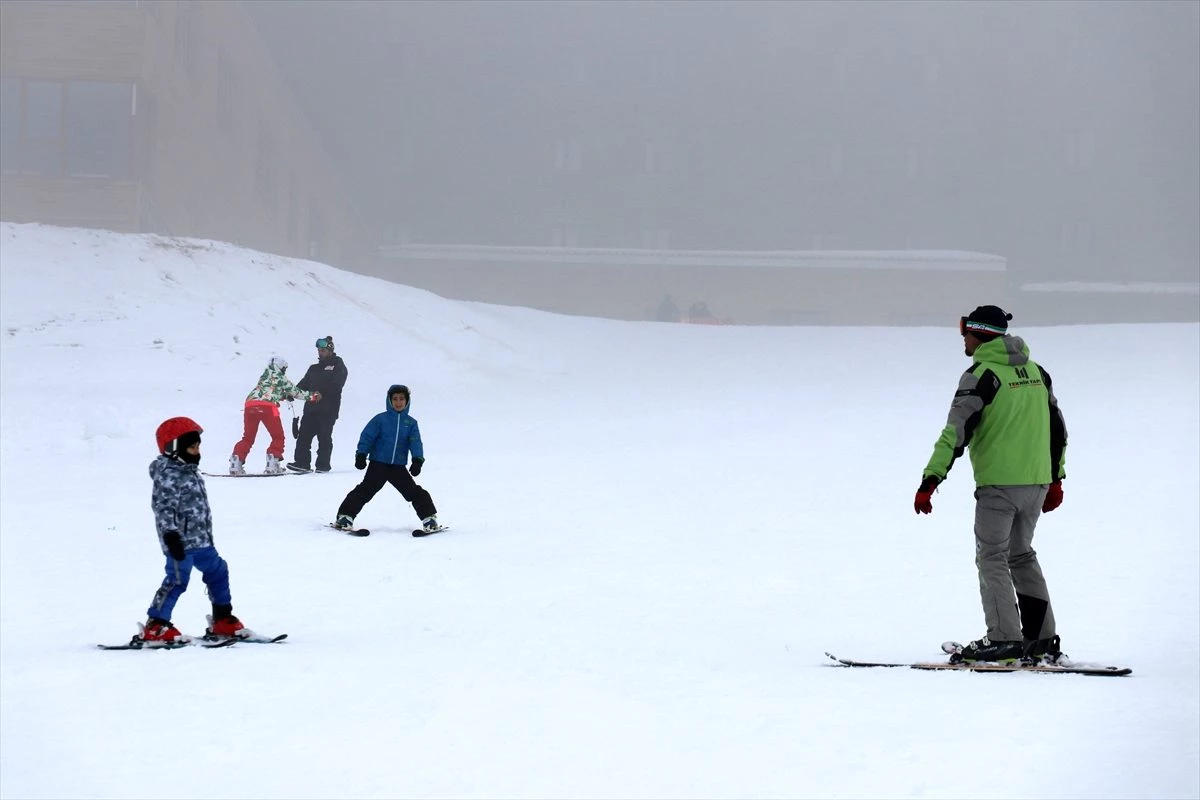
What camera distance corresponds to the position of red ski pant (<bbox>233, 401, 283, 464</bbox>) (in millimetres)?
14297

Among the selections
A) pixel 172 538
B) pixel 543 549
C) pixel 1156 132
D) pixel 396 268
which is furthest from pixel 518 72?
pixel 172 538

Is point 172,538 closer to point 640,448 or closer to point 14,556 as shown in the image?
point 14,556

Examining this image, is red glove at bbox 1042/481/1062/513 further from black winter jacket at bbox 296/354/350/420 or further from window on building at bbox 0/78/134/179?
window on building at bbox 0/78/134/179

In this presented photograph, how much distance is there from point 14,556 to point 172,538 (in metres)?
3.78

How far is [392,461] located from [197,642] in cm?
395

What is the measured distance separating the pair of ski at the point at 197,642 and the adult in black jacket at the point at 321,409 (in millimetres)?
8332

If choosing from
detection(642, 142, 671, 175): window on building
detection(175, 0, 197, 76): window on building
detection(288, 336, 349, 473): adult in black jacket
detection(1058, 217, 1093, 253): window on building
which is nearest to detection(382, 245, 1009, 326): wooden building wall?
detection(1058, 217, 1093, 253): window on building

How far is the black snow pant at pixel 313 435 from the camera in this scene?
14867 mm

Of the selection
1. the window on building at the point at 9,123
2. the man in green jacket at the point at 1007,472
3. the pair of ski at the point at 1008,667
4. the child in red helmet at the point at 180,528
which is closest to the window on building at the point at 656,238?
the window on building at the point at 9,123

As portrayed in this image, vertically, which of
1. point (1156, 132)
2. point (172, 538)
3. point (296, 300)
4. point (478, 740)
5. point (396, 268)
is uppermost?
point (1156, 132)

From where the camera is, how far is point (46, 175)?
34.0 meters

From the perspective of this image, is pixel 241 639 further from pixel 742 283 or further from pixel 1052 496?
pixel 742 283

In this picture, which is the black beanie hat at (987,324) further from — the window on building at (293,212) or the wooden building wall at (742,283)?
the window on building at (293,212)

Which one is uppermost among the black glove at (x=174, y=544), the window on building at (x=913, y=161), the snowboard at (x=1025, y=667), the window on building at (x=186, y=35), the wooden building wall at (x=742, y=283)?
the window on building at (x=186, y=35)
